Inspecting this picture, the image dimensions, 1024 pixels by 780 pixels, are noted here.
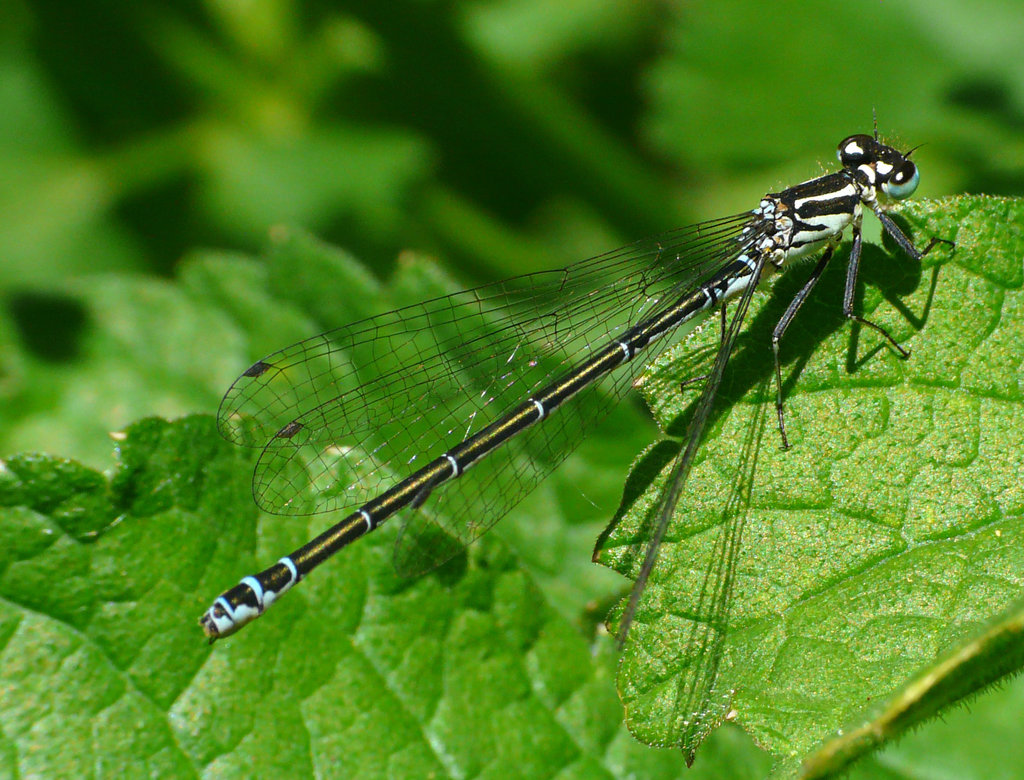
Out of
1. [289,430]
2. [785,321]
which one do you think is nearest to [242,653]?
Answer: [289,430]

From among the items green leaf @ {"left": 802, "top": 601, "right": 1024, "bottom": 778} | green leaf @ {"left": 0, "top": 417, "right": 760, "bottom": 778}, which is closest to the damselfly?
green leaf @ {"left": 0, "top": 417, "right": 760, "bottom": 778}

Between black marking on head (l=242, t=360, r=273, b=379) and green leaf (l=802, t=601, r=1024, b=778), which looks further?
black marking on head (l=242, t=360, r=273, b=379)

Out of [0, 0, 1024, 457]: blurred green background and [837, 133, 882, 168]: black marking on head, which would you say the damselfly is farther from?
[0, 0, 1024, 457]: blurred green background

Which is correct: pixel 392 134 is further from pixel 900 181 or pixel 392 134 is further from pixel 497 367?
pixel 900 181

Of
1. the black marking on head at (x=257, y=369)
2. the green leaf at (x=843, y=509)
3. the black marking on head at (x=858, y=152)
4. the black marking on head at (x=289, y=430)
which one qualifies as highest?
the black marking on head at (x=257, y=369)

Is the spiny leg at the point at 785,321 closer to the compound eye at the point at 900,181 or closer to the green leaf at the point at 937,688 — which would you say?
the compound eye at the point at 900,181

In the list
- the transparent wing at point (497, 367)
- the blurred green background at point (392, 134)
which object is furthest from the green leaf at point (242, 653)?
the blurred green background at point (392, 134)

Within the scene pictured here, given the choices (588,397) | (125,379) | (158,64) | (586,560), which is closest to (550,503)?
(586,560)

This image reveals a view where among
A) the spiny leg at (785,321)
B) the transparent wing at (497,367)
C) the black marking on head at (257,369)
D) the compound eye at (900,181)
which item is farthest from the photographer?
the transparent wing at (497,367)
